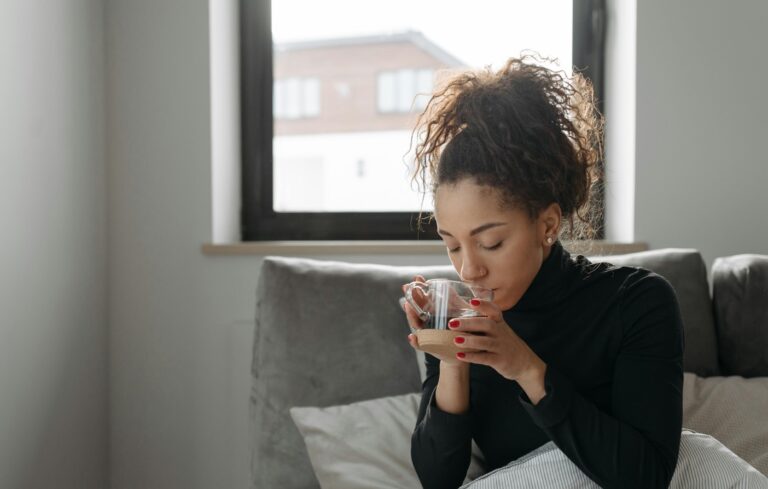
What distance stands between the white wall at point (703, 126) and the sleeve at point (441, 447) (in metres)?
1.12

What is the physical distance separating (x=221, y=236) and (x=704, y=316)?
4.43 feet

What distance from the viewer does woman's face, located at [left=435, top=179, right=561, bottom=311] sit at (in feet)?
3.50

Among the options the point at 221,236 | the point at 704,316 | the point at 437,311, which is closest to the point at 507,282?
the point at 437,311

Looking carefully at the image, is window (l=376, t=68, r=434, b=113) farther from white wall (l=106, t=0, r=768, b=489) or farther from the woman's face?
the woman's face

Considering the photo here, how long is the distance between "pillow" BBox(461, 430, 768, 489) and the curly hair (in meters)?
0.37

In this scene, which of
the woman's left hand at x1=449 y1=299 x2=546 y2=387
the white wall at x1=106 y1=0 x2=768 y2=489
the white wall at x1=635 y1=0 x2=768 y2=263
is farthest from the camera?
the white wall at x1=106 y1=0 x2=768 y2=489

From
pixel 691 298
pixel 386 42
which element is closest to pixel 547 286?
pixel 691 298

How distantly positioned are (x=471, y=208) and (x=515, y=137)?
5.4 inches

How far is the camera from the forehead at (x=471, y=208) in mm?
1063

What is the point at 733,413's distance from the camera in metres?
1.39

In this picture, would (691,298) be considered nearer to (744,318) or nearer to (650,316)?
(744,318)

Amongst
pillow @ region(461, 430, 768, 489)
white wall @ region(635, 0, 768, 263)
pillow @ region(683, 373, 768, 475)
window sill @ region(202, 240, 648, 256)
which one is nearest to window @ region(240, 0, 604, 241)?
window sill @ region(202, 240, 648, 256)

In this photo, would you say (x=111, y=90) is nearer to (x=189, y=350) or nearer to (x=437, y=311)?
(x=189, y=350)

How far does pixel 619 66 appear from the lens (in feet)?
7.20
